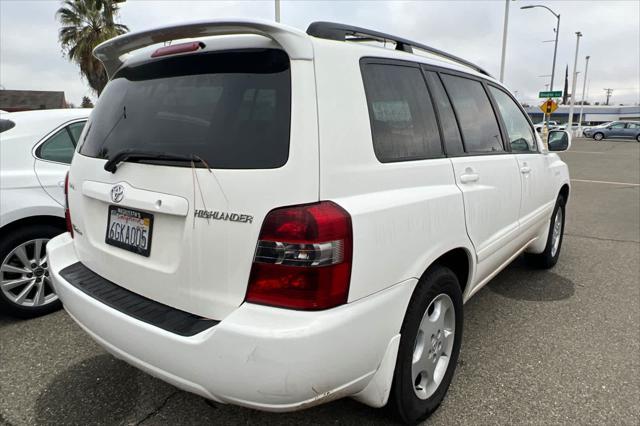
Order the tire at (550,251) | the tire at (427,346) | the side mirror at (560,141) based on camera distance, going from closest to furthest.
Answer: the tire at (427,346) → the side mirror at (560,141) → the tire at (550,251)

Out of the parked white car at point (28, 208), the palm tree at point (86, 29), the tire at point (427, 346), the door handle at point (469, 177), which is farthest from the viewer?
the palm tree at point (86, 29)

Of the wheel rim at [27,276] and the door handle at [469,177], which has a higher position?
the door handle at [469,177]

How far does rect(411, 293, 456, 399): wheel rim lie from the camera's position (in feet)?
7.24

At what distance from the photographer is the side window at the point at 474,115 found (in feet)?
8.84

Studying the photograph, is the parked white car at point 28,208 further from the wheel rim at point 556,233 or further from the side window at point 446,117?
the wheel rim at point 556,233

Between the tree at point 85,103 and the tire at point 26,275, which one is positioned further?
the tree at point 85,103

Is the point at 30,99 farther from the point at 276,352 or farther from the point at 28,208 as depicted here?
the point at 276,352

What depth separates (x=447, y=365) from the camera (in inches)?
96.3

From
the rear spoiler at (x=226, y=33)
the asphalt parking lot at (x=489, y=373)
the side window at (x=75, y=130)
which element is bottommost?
the asphalt parking lot at (x=489, y=373)

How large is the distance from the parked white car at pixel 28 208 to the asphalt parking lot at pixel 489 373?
0.72ft

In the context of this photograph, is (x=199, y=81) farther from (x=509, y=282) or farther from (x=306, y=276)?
(x=509, y=282)

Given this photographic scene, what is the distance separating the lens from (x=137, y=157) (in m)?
1.94

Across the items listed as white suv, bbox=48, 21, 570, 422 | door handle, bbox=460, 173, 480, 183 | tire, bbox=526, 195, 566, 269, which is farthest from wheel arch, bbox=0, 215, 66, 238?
tire, bbox=526, 195, 566, 269

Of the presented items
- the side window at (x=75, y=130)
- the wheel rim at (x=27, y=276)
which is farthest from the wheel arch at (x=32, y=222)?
the side window at (x=75, y=130)
